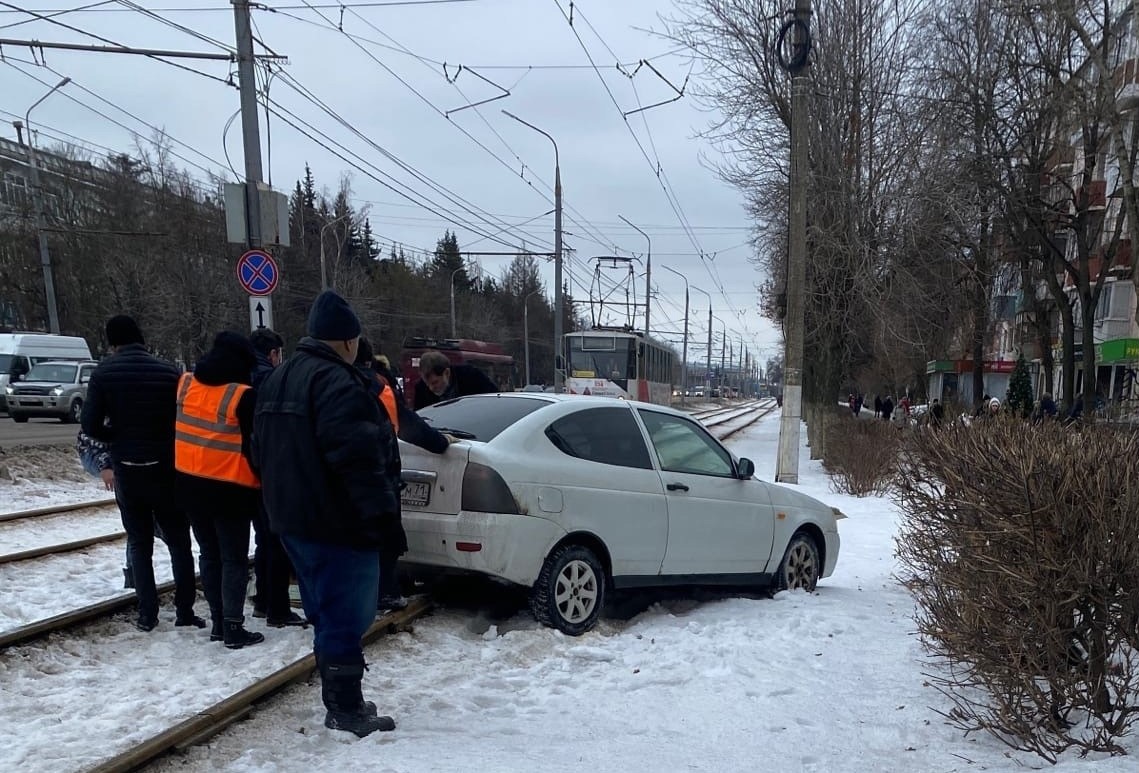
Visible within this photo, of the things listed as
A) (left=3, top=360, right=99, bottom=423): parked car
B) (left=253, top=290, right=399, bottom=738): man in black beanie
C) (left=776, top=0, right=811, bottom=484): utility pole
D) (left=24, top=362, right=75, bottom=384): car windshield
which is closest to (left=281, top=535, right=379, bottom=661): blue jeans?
(left=253, top=290, right=399, bottom=738): man in black beanie

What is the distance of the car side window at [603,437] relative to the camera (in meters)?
5.23

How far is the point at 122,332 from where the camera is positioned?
4.92 metres

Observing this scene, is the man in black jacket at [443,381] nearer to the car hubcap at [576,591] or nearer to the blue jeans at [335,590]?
the car hubcap at [576,591]

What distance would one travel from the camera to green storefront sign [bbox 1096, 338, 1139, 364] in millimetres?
29016

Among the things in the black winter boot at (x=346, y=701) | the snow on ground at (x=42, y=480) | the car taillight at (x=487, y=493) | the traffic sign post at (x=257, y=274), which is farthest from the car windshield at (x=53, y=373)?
the black winter boot at (x=346, y=701)

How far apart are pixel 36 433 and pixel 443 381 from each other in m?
16.0

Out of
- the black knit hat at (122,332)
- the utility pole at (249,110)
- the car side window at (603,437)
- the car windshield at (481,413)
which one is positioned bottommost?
the car side window at (603,437)

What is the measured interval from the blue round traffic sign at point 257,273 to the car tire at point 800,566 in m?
7.41

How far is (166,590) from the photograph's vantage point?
5828 millimetres

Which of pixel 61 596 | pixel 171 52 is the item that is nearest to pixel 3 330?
pixel 171 52

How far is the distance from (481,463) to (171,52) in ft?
30.7

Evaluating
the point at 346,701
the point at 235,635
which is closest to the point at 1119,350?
the point at 235,635

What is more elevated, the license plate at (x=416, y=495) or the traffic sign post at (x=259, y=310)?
the traffic sign post at (x=259, y=310)

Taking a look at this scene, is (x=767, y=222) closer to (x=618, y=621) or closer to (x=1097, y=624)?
(x=618, y=621)
